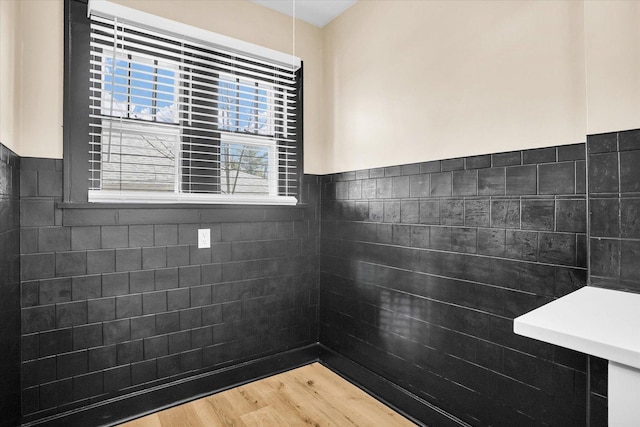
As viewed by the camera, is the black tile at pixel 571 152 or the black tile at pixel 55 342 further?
the black tile at pixel 55 342

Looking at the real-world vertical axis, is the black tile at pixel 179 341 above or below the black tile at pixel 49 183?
below

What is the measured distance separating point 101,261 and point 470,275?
6.66 ft

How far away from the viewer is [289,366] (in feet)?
8.57

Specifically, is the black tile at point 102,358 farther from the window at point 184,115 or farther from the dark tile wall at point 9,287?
the window at point 184,115

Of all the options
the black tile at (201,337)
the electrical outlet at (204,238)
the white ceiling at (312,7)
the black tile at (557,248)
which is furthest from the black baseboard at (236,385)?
the white ceiling at (312,7)

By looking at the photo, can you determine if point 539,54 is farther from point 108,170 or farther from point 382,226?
point 108,170

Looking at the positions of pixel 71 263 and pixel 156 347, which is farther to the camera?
pixel 156 347

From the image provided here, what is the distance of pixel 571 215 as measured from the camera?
1.40 m

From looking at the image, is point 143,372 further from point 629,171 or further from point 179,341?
point 629,171

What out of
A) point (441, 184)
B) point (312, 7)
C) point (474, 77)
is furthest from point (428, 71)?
point (312, 7)

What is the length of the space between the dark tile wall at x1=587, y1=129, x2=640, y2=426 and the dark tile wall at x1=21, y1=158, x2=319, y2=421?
1.86 m

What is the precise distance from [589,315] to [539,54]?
3.78ft

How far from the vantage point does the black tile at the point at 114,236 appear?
194 centimetres

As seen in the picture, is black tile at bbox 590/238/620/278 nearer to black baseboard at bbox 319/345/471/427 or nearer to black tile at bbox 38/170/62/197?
black baseboard at bbox 319/345/471/427
